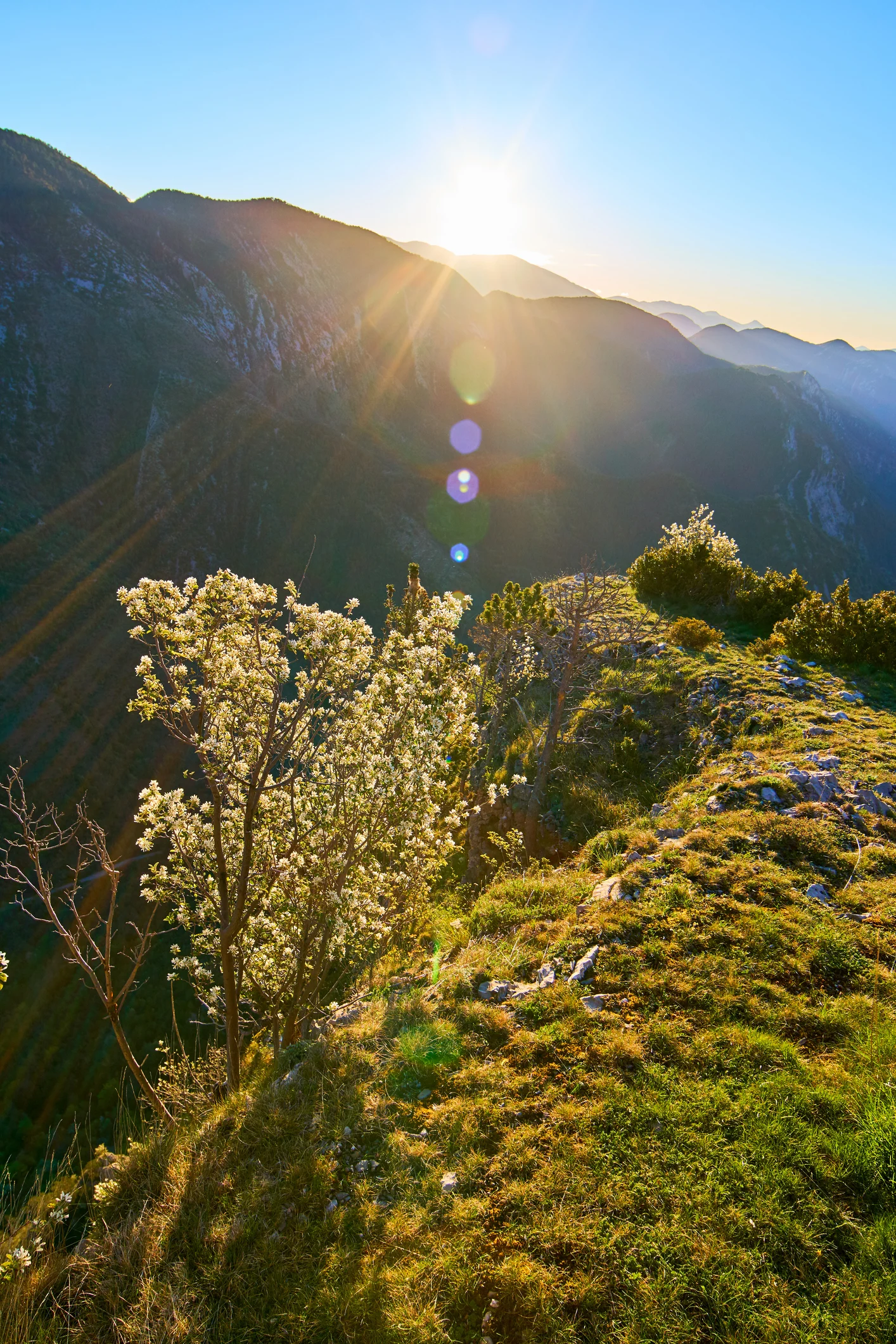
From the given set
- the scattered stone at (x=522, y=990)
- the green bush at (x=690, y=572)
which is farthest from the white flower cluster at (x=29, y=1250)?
the green bush at (x=690, y=572)

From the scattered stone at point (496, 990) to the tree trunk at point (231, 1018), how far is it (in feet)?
11.2

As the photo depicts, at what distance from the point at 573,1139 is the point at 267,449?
68.3m

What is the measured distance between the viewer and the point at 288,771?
7410 mm

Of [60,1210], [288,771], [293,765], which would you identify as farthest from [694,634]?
[60,1210]

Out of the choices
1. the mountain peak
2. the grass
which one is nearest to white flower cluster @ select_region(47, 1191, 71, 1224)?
the grass

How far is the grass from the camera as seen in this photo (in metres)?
4.12

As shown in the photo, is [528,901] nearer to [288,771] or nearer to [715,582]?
[288,771]

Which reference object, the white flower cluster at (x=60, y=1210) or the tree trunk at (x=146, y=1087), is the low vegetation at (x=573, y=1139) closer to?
the white flower cluster at (x=60, y=1210)

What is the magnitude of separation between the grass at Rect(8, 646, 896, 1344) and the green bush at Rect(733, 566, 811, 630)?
523 inches

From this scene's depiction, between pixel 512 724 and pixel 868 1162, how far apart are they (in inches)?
585

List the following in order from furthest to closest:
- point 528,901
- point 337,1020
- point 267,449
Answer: point 267,449
point 528,901
point 337,1020

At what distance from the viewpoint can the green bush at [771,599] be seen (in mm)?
19719

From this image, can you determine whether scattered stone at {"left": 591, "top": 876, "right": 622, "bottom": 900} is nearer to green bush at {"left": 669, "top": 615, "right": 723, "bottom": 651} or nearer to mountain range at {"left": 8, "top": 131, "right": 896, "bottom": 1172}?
green bush at {"left": 669, "top": 615, "right": 723, "bottom": 651}

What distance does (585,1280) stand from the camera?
13.7 ft
